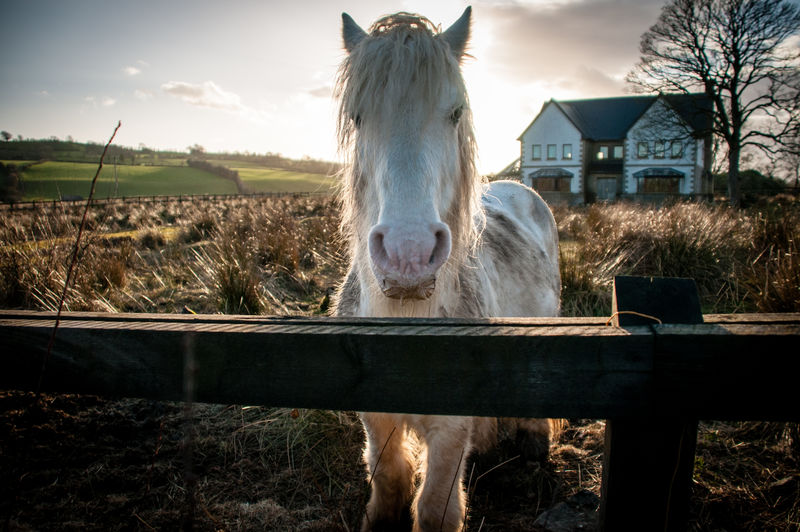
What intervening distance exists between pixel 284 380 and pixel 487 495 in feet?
6.53

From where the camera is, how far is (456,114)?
2150 millimetres

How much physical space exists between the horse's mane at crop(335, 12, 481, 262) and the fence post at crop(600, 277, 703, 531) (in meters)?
1.22

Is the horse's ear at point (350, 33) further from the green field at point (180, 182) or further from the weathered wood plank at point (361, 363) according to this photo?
the green field at point (180, 182)

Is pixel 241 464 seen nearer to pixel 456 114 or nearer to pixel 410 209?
pixel 410 209

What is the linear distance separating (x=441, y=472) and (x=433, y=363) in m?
1.23

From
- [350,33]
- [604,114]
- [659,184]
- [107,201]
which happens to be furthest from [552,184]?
[350,33]

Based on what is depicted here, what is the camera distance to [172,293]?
555cm

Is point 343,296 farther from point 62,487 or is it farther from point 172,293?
point 172,293

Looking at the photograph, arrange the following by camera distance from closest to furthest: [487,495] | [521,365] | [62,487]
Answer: [521,365] → [62,487] → [487,495]

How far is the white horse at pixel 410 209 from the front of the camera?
1.56 m

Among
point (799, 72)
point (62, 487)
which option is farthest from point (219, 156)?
point (62, 487)

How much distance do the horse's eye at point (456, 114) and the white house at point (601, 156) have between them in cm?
3321

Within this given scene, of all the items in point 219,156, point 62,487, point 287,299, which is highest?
point 219,156

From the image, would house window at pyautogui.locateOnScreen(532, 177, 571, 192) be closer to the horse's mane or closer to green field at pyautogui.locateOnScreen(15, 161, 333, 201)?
green field at pyautogui.locateOnScreen(15, 161, 333, 201)
